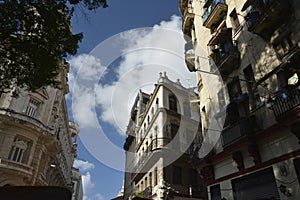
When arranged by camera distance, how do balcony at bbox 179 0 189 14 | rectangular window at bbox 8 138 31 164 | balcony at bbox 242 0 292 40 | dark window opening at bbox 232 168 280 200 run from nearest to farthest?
dark window opening at bbox 232 168 280 200 → balcony at bbox 242 0 292 40 → balcony at bbox 179 0 189 14 → rectangular window at bbox 8 138 31 164

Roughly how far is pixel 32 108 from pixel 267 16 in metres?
24.4

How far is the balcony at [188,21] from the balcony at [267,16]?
813 centimetres

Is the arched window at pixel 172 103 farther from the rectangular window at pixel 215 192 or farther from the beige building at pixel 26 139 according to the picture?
the rectangular window at pixel 215 192

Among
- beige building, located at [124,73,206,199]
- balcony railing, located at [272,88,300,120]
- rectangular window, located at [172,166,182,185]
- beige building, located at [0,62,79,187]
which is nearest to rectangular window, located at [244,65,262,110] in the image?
balcony railing, located at [272,88,300,120]

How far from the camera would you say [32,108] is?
2589 centimetres

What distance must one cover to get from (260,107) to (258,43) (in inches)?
131

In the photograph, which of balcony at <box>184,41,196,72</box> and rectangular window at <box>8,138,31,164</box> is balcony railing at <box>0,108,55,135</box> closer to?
rectangular window at <box>8,138,31,164</box>

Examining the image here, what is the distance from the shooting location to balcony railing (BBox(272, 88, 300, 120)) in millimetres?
8164

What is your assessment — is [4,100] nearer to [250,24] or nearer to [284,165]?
[250,24]

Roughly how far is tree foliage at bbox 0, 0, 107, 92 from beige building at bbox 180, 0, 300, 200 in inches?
297

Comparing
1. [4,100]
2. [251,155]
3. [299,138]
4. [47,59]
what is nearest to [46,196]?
[47,59]

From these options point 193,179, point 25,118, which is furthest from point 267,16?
point 25,118

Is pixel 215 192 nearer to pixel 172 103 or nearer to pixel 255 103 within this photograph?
A: pixel 255 103

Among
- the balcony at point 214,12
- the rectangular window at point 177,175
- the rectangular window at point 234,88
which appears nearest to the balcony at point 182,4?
the balcony at point 214,12
